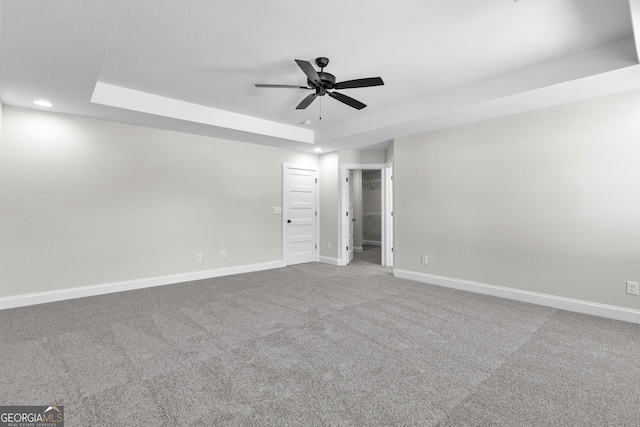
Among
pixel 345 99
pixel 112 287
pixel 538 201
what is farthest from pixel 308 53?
pixel 112 287

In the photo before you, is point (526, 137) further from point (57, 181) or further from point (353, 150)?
point (57, 181)

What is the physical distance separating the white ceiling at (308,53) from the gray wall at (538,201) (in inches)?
13.2

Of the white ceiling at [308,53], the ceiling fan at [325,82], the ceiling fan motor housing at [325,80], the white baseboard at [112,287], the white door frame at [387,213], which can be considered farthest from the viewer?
the white door frame at [387,213]

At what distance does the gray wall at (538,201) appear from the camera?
3078 millimetres

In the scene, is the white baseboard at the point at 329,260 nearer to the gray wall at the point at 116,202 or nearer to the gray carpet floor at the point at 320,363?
the gray wall at the point at 116,202

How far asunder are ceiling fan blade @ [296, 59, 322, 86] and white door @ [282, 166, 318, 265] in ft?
11.0

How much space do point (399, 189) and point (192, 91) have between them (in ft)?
11.8

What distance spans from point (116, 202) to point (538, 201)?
585cm

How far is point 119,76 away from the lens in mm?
3219

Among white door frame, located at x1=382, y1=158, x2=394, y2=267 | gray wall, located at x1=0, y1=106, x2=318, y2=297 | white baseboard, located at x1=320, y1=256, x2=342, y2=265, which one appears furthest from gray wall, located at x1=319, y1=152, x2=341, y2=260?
gray wall, located at x1=0, y1=106, x2=318, y2=297

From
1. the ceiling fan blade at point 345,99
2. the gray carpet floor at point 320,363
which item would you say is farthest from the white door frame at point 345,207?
the ceiling fan blade at point 345,99

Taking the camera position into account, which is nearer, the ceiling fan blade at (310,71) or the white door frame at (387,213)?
the ceiling fan blade at (310,71)

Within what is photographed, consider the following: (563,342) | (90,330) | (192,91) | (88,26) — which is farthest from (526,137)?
(90,330)

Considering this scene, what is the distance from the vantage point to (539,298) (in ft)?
11.6
